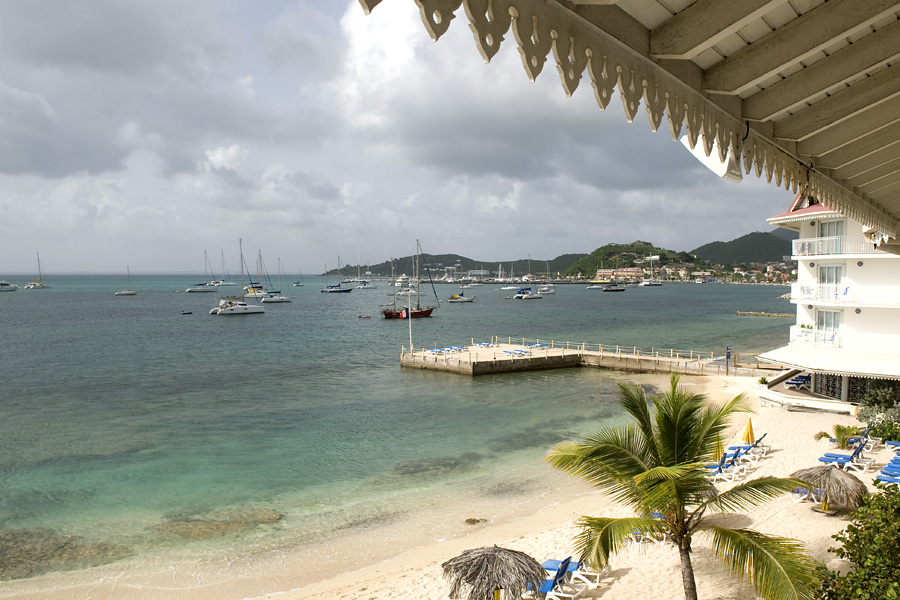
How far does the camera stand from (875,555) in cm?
528

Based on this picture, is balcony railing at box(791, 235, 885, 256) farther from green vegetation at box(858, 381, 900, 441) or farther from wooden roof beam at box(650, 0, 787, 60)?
wooden roof beam at box(650, 0, 787, 60)

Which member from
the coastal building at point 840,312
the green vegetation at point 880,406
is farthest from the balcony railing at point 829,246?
the green vegetation at point 880,406

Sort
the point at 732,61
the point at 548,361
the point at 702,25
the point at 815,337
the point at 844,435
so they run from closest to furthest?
the point at 702,25, the point at 732,61, the point at 844,435, the point at 815,337, the point at 548,361

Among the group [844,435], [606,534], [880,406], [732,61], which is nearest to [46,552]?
[606,534]

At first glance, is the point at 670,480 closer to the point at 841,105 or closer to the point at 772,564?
the point at 772,564

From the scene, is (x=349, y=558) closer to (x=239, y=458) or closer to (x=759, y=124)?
(x=239, y=458)

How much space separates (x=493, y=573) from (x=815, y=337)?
1921 centimetres

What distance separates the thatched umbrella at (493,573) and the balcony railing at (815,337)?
716 inches

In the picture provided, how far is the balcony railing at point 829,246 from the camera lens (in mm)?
20383

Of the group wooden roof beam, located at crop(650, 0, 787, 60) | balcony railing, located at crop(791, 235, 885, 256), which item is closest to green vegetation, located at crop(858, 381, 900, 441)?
balcony railing, located at crop(791, 235, 885, 256)

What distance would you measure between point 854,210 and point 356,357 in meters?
42.7

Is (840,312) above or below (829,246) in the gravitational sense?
below

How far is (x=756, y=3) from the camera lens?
82.0 inches

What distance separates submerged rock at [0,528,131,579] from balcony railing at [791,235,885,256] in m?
25.5
